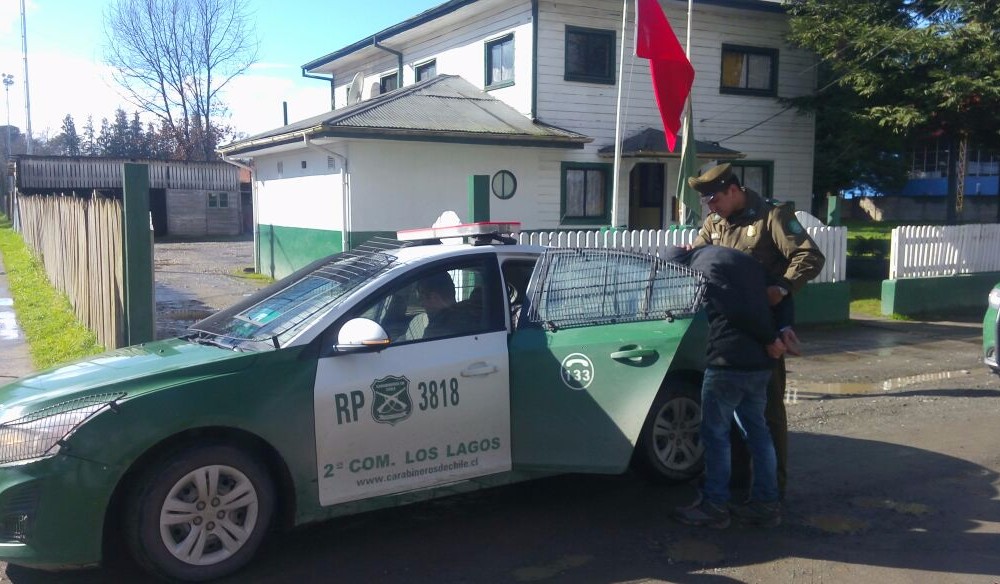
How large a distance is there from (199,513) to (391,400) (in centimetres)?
103

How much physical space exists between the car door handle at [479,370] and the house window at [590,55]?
12278mm

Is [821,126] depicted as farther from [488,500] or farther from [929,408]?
[488,500]

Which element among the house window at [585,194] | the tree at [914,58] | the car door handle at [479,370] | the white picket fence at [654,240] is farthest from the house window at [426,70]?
the car door handle at [479,370]

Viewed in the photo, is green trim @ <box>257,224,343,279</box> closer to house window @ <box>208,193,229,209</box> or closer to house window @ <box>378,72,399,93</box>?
house window @ <box>378,72,399,93</box>

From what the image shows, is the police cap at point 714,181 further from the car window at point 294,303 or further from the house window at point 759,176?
the house window at point 759,176

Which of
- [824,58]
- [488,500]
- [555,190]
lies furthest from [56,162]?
[488,500]

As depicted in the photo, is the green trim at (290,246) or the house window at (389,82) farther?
the house window at (389,82)

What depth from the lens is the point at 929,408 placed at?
7.92 m

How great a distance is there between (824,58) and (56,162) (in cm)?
3324

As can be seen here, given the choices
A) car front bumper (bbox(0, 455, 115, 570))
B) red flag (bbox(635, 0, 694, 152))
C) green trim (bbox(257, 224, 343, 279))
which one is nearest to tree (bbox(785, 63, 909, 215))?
red flag (bbox(635, 0, 694, 152))

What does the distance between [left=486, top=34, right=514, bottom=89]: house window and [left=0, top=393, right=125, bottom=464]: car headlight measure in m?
13.5

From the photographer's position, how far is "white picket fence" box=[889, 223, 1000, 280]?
44.6ft

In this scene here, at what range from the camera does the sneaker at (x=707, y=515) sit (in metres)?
4.86

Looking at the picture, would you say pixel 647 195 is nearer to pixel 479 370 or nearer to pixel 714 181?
pixel 714 181
